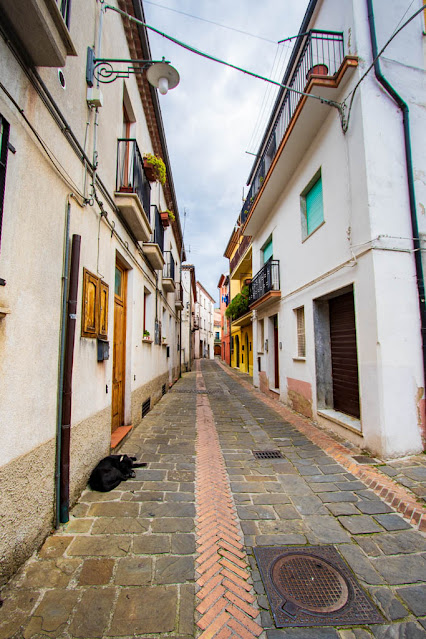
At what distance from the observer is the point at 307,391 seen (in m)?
6.81

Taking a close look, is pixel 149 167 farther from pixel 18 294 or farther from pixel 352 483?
pixel 352 483

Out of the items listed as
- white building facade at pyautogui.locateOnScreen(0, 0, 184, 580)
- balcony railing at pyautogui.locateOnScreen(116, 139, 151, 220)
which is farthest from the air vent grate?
balcony railing at pyautogui.locateOnScreen(116, 139, 151, 220)

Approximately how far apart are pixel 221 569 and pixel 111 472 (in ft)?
5.93

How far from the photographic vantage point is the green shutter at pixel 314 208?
6504 millimetres

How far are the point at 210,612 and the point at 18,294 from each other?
2.45 m

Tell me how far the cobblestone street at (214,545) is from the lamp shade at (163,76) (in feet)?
15.9

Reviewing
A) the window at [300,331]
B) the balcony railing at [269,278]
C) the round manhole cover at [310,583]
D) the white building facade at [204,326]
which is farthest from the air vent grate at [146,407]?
the white building facade at [204,326]

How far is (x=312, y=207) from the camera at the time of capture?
6.92 meters

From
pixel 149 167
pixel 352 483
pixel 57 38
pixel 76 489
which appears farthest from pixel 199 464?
pixel 149 167

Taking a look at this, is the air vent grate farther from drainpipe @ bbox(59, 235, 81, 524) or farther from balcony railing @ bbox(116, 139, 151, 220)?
balcony railing @ bbox(116, 139, 151, 220)

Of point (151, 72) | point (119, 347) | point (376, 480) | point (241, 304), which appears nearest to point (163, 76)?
point (151, 72)

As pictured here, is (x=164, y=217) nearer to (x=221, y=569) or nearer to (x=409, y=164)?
(x=409, y=164)

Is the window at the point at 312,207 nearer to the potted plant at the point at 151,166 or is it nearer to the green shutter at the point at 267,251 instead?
the green shutter at the point at 267,251

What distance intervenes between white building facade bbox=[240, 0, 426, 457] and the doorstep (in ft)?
12.2
